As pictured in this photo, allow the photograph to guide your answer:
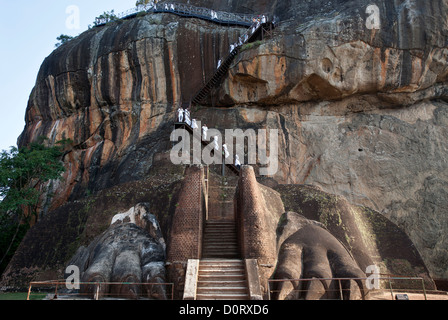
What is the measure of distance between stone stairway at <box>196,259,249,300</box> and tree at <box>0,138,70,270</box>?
14513 millimetres

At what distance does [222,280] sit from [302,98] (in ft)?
59.7

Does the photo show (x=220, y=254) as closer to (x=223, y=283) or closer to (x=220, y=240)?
(x=220, y=240)

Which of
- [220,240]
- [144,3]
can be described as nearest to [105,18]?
[144,3]

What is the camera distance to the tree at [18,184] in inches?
881

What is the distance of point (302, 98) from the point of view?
1058 inches

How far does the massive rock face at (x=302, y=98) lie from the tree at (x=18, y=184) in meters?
2.46

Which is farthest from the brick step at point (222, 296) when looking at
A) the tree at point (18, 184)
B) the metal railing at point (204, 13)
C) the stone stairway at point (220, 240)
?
the metal railing at point (204, 13)

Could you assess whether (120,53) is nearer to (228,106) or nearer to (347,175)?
(228,106)

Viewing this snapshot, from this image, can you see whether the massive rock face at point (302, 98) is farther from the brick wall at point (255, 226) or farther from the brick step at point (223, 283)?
the brick step at point (223, 283)

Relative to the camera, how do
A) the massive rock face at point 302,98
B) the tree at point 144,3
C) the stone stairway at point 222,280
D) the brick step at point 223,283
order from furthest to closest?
the tree at point 144,3
the massive rock face at point 302,98
the brick step at point 223,283
the stone stairway at point 222,280

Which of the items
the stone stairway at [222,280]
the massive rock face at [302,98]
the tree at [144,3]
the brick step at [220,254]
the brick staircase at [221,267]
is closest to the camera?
the stone stairway at [222,280]

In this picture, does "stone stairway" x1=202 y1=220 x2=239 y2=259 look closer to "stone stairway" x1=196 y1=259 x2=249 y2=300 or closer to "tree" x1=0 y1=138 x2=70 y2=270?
"stone stairway" x1=196 y1=259 x2=249 y2=300

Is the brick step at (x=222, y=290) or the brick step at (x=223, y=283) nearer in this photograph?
the brick step at (x=222, y=290)

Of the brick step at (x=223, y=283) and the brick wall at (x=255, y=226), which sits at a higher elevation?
the brick wall at (x=255, y=226)
